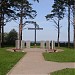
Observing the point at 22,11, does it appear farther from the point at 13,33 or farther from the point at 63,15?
the point at 13,33

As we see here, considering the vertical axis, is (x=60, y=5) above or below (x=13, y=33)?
above

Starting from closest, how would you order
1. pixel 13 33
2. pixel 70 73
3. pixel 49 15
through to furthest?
1. pixel 70 73
2. pixel 49 15
3. pixel 13 33

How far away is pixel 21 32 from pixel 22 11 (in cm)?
461

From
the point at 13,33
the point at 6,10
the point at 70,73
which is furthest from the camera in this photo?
the point at 13,33

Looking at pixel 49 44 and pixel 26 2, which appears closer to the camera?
pixel 49 44

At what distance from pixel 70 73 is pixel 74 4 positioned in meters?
47.0

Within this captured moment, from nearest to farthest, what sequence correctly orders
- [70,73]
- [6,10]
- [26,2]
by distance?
[70,73] < [6,10] < [26,2]

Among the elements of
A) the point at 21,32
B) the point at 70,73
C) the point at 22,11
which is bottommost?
the point at 70,73

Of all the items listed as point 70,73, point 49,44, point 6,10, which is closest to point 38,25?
point 6,10

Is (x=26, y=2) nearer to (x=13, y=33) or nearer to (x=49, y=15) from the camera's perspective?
(x=49, y=15)

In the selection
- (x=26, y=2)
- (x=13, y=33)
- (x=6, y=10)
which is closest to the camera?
(x=6, y=10)

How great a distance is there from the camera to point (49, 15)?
73.5m

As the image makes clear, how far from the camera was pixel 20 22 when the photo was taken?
69.1 meters

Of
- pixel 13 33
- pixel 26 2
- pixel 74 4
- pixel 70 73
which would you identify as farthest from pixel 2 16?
pixel 70 73
